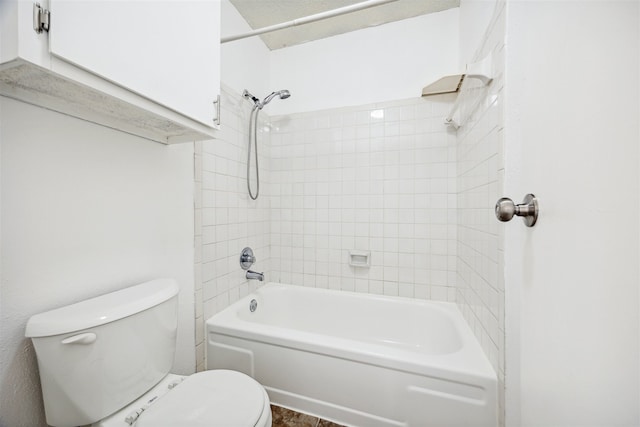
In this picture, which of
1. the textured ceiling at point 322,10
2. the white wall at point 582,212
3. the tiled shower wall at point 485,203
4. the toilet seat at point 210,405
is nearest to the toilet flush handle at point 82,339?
the toilet seat at point 210,405

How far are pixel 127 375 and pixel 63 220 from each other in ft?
1.81

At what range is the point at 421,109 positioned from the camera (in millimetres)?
1790

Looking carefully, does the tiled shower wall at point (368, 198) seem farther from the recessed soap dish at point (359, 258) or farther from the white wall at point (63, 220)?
the white wall at point (63, 220)

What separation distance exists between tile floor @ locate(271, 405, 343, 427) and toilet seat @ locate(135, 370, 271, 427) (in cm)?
50

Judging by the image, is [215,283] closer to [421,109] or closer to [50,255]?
[50,255]

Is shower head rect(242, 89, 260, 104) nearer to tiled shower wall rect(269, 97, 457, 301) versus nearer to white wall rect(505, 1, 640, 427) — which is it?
tiled shower wall rect(269, 97, 457, 301)

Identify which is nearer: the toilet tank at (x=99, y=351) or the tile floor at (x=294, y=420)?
the toilet tank at (x=99, y=351)

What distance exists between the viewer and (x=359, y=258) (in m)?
1.94

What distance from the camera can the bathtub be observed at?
1052mm

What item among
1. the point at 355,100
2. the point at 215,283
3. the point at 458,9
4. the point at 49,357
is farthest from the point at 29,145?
the point at 458,9

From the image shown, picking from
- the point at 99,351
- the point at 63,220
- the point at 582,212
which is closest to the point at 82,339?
the point at 99,351

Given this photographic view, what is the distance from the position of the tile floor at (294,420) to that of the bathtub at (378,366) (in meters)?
0.02

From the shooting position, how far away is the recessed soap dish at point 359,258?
6.25 ft

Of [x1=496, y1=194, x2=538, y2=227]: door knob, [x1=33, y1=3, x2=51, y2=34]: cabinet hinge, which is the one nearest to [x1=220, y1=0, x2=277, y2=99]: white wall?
[x1=33, y1=3, x2=51, y2=34]: cabinet hinge
